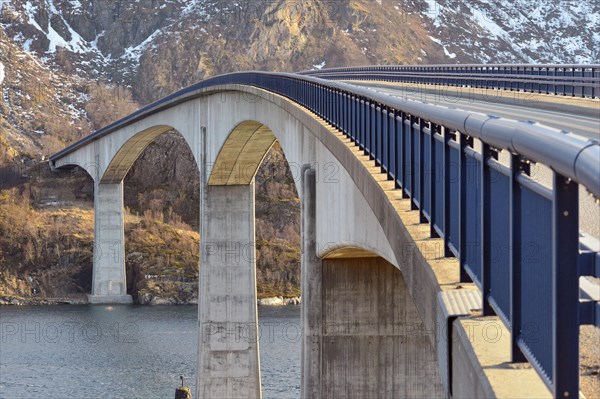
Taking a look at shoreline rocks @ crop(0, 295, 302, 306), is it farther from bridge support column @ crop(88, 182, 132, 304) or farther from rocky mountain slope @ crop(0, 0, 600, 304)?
rocky mountain slope @ crop(0, 0, 600, 304)

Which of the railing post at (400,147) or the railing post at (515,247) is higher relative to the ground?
the railing post at (400,147)

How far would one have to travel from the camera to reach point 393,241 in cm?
1092

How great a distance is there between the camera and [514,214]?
18.7ft

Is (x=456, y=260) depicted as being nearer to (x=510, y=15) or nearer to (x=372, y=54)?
(x=372, y=54)

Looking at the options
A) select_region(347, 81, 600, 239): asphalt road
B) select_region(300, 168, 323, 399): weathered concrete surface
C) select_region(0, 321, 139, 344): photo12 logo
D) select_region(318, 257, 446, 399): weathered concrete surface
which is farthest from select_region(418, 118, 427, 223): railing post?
select_region(0, 321, 139, 344): photo12 logo

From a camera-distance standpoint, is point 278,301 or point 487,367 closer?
point 487,367

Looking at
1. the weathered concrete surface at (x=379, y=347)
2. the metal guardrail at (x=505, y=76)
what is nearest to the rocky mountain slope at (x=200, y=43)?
the metal guardrail at (x=505, y=76)

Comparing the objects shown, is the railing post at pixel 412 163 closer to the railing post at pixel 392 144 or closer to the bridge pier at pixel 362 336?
the railing post at pixel 392 144

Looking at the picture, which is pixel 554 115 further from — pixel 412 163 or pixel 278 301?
pixel 278 301

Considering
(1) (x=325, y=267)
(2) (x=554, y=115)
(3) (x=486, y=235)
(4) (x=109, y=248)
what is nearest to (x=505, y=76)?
(1) (x=325, y=267)

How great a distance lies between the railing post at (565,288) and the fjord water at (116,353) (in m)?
35.1

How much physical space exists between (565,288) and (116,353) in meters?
45.4

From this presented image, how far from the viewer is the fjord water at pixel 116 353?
41.7m

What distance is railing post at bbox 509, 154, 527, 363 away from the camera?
569cm
